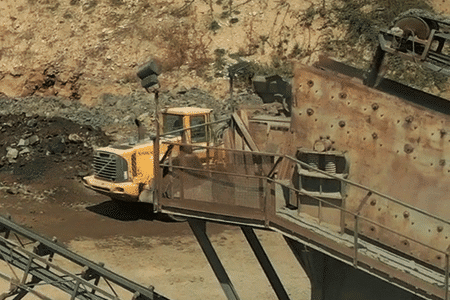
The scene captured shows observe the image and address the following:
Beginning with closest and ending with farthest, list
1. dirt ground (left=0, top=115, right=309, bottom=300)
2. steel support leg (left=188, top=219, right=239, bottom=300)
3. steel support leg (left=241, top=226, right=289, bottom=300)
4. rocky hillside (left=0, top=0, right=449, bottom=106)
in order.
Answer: steel support leg (left=188, top=219, right=239, bottom=300) < steel support leg (left=241, top=226, right=289, bottom=300) < dirt ground (left=0, top=115, right=309, bottom=300) < rocky hillside (left=0, top=0, right=449, bottom=106)

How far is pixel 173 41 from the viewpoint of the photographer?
36.8m

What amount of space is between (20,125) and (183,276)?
14.9 meters

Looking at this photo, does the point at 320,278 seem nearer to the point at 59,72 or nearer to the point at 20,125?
the point at 20,125

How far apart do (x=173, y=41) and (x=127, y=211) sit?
45.0ft

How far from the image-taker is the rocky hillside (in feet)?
117

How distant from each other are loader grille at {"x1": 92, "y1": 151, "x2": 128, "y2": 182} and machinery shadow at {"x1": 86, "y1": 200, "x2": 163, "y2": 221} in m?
1.54

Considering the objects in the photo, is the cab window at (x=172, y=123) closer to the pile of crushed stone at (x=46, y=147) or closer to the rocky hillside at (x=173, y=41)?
the pile of crushed stone at (x=46, y=147)

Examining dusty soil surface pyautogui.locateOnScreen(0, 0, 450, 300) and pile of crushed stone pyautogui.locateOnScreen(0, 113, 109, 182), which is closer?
dusty soil surface pyautogui.locateOnScreen(0, 0, 450, 300)

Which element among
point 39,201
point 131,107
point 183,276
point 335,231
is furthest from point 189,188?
point 131,107

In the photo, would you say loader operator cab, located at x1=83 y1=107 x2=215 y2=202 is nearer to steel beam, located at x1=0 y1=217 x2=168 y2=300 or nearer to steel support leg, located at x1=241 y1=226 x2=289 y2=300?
steel support leg, located at x1=241 y1=226 x2=289 y2=300

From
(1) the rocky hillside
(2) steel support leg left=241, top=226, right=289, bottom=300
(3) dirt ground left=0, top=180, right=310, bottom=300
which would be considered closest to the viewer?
(2) steel support leg left=241, top=226, right=289, bottom=300

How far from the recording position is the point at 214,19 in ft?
124

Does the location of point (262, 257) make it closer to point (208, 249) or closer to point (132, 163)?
point (208, 249)

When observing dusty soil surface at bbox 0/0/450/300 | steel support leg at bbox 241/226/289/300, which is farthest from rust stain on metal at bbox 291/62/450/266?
dusty soil surface at bbox 0/0/450/300
